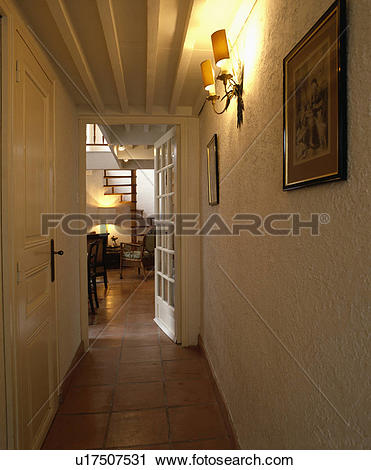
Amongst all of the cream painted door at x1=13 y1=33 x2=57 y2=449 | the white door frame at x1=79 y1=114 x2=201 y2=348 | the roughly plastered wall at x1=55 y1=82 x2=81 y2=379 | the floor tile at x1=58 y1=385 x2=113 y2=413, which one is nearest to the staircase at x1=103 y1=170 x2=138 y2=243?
the white door frame at x1=79 y1=114 x2=201 y2=348

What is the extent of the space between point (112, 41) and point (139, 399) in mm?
2315

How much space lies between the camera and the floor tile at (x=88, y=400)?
7.02 ft

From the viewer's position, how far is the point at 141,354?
3.02 meters

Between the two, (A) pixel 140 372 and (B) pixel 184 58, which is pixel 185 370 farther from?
(B) pixel 184 58

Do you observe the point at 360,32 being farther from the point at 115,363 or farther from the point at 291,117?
the point at 115,363

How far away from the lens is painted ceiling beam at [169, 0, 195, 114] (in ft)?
5.27

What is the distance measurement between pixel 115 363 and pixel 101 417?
0.79m

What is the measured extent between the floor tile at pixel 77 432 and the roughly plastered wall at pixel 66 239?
350mm

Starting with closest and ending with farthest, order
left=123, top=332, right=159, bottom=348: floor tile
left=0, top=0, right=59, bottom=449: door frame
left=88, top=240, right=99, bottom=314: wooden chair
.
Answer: left=0, top=0, right=59, bottom=449: door frame → left=123, top=332, right=159, bottom=348: floor tile → left=88, top=240, right=99, bottom=314: wooden chair

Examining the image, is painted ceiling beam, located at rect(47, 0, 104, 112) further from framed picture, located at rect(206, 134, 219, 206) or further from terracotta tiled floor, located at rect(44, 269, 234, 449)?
terracotta tiled floor, located at rect(44, 269, 234, 449)

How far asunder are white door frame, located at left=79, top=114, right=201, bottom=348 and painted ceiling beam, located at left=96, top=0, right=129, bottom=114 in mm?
625

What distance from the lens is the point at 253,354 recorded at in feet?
4.79
